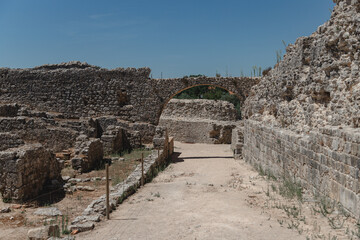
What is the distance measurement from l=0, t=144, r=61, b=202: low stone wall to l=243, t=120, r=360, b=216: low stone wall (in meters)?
6.13

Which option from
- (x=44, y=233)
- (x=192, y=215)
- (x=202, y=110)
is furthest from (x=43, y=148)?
(x=202, y=110)

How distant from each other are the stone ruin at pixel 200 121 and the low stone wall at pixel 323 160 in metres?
13.3

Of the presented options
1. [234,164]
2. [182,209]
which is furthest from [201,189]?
[234,164]

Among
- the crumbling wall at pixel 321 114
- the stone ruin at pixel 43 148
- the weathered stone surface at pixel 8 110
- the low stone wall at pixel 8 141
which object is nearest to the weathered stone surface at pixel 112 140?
the stone ruin at pixel 43 148

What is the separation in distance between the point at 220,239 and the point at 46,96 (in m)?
18.0

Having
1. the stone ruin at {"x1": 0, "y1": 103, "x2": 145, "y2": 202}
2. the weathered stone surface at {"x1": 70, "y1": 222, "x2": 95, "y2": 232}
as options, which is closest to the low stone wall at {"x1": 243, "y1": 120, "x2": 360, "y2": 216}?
the weathered stone surface at {"x1": 70, "y1": 222, "x2": 95, "y2": 232}

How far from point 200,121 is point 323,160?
713 inches

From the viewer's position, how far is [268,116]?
36.1 ft

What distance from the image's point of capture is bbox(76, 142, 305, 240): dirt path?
4.75m

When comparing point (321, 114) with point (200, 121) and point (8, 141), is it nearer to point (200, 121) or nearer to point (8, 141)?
point (8, 141)

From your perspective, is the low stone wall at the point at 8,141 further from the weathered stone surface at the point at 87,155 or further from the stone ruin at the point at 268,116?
the weathered stone surface at the point at 87,155

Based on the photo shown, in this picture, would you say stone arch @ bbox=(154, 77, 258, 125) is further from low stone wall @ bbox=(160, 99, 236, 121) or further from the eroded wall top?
the eroded wall top

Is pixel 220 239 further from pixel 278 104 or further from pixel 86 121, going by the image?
pixel 86 121

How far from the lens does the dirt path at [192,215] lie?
4750 millimetres
